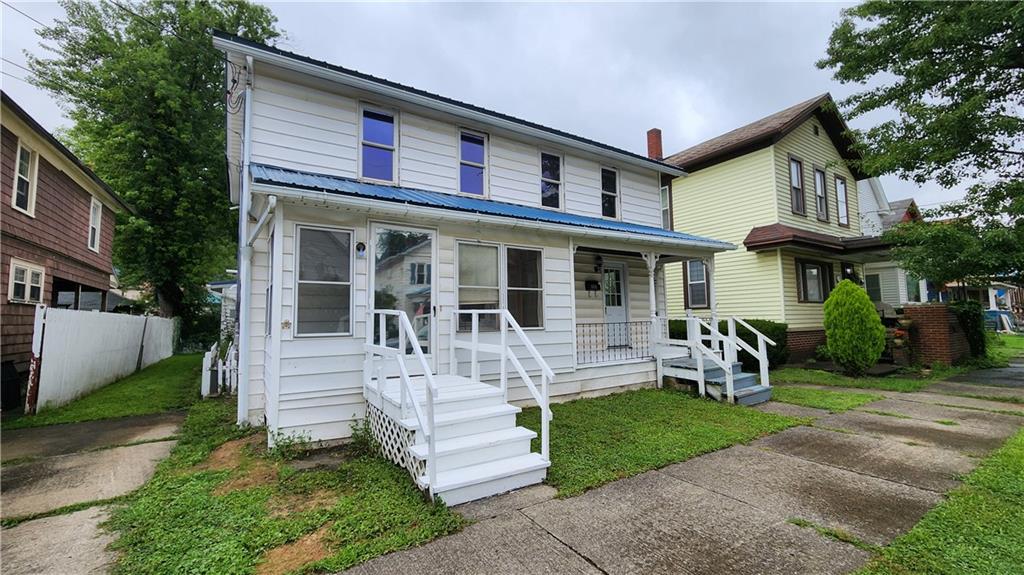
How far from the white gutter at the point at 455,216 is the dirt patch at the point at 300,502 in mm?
3128

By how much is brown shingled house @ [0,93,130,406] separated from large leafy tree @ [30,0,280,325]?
10.9 feet

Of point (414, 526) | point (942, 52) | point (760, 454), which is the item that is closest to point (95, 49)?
point (414, 526)

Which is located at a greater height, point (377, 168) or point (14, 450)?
point (377, 168)

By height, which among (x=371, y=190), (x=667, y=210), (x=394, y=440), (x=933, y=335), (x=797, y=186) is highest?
(x=797, y=186)

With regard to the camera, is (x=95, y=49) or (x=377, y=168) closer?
(x=377, y=168)

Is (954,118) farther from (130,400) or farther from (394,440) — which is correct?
(130,400)

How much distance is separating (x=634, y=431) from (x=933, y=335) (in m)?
10.5

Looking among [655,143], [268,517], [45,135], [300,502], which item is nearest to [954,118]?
[655,143]

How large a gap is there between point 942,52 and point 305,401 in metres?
16.1

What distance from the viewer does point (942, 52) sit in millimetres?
10359

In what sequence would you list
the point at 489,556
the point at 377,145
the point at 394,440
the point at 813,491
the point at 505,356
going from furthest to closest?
the point at 377,145 < the point at 505,356 < the point at 394,440 < the point at 813,491 < the point at 489,556

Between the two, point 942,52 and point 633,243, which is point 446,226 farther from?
point 942,52

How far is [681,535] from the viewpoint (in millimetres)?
3008

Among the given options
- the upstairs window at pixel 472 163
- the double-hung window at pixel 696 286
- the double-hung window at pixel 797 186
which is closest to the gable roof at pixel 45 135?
the upstairs window at pixel 472 163
